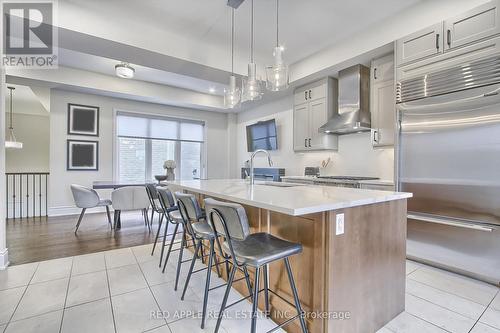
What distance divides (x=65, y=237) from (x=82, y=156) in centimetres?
228

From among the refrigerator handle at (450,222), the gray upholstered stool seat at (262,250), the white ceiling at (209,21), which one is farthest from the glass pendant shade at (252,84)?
the refrigerator handle at (450,222)

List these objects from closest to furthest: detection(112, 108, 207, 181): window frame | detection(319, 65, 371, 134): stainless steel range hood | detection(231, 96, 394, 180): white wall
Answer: detection(319, 65, 371, 134): stainless steel range hood
detection(231, 96, 394, 180): white wall
detection(112, 108, 207, 181): window frame

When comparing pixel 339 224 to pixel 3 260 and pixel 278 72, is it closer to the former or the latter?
pixel 278 72

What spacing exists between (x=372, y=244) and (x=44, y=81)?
19.0 ft

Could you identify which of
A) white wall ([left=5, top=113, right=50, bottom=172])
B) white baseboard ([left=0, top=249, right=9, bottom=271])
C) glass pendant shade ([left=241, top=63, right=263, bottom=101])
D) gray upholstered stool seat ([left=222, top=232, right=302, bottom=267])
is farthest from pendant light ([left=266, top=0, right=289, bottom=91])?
white wall ([left=5, top=113, right=50, bottom=172])

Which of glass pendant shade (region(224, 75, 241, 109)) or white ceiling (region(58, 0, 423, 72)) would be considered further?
glass pendant shade (region(224, 75, 241, 109))

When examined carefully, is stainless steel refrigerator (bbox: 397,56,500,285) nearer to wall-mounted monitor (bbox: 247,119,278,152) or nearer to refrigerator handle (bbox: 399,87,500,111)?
refrigerator handle (bbox: 399,87,500,111)

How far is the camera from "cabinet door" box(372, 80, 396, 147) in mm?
3189

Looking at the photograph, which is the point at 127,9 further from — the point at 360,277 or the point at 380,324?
the point at 380,324

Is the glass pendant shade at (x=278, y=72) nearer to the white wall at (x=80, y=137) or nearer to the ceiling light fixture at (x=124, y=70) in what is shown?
the ceiling light fixture at (x=124, y=70)

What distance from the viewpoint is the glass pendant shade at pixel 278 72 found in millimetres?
2387

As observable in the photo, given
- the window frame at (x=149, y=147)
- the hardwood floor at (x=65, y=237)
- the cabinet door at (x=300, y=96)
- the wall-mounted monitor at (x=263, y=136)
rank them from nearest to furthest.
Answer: the hardwood floor at (x=65, y=237) < the cabinet door at (x=300, y=96) < the wall-mounted monitor at (x=263, y=136) < the window frame at (x=149, y=147)

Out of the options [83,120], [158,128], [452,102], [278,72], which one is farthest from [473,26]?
[83,120]

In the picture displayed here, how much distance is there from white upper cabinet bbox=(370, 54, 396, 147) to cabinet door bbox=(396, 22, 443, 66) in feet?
1.02
